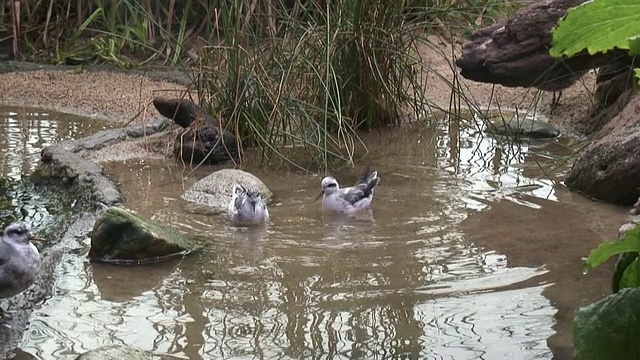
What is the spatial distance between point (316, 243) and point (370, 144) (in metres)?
2.28

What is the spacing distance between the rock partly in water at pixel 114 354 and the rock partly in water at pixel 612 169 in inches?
121

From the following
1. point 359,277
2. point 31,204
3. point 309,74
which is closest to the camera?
point 359,277

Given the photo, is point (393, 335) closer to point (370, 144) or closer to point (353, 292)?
point (353, 292)

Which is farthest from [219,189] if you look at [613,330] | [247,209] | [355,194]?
[613,330]

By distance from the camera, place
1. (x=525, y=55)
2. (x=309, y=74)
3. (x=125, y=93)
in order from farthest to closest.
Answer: (x=125, y=93)
(x=525, y=55)
(x=309, y=74)

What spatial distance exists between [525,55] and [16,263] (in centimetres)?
415

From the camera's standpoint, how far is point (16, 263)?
3.96 m

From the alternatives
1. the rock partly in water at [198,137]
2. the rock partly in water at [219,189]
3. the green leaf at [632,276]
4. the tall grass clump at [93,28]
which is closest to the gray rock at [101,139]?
the rock partly in water at [198,137]

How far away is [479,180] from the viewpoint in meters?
6.23

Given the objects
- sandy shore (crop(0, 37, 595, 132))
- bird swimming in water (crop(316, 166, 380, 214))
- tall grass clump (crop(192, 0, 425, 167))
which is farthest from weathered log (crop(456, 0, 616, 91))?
bird swimming in water (crop(316, 166, 380, 214))

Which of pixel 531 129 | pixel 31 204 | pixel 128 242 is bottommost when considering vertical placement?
pixel 31 204

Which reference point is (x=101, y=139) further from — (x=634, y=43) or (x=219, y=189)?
(x=634, y=43)

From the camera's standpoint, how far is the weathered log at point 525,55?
695cm

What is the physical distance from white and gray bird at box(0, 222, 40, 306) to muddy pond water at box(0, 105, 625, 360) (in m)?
0.14
